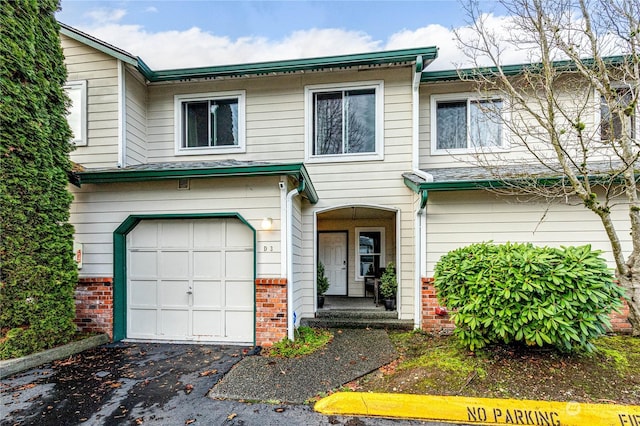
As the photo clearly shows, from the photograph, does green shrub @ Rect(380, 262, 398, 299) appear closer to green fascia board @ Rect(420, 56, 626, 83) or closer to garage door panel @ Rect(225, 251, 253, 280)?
garage door panel @ Rect(225, 251, 253, 280)

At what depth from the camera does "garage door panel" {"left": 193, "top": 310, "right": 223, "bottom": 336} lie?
19.5ft

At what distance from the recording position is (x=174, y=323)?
6.09m

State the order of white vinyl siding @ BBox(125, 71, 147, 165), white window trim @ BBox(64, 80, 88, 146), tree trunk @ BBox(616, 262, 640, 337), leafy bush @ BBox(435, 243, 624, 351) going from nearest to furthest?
1. leafy bush @ BBox(435, 243, 624, 351)
2. tree trunk @ BBox(616, 262, 640, 337)
3. white window trim @ BBox(64, 80, 88, 146)
4. white vinyl siding @ BBox(125, 71, 147, 165)

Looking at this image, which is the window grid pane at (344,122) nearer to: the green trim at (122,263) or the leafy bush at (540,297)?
the green trim at (122,263)

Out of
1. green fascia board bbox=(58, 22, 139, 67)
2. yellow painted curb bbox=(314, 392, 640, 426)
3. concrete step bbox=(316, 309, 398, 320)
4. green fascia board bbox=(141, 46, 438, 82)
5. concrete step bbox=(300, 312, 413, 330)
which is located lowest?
concrete step bbox=(300, 312, 413, 330)

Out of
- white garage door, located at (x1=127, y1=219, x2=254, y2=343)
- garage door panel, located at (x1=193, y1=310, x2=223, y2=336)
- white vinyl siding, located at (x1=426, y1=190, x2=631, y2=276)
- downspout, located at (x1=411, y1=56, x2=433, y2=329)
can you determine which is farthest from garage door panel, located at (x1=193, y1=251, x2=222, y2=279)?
white vinyl siding, located at (x1=426, y1=190, x2=631, y2=276)

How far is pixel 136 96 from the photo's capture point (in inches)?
301

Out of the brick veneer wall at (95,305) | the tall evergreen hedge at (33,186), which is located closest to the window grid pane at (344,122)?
the tall evergreen hedge at (33,186)

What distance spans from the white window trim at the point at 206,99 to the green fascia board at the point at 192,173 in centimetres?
217

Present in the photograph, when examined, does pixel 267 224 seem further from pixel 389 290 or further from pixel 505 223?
pixel 505 223

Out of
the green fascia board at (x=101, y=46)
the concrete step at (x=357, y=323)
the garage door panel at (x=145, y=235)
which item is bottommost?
the concrete step at (x=357, y=323)

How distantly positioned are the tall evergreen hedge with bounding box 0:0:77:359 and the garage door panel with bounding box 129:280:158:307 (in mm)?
928

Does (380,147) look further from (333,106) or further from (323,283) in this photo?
(323,283)

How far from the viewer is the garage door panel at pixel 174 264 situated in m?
6.10
